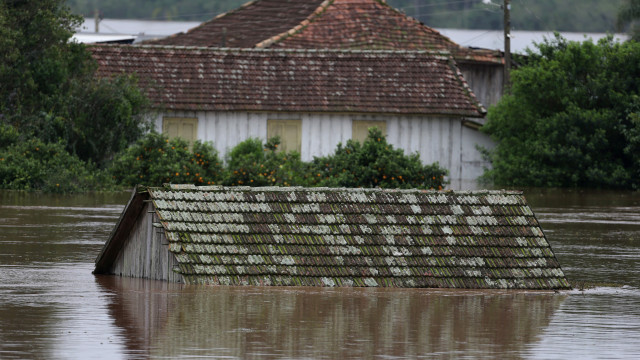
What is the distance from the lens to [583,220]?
80.6 ft

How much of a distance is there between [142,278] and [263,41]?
29.4 meters

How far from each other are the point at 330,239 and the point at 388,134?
902 inches

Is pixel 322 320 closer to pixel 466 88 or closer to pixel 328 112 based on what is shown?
pixel 328 112

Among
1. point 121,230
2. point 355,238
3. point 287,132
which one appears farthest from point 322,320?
point 287,132

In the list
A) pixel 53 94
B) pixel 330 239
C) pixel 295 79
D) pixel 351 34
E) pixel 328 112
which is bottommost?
pixel 330 239

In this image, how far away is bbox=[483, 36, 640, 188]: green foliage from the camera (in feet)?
116

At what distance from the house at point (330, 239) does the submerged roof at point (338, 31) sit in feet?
91.2

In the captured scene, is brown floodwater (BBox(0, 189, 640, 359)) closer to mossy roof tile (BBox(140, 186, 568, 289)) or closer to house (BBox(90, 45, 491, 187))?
mossy roof tile (BBox(140, 186, 568, 289))

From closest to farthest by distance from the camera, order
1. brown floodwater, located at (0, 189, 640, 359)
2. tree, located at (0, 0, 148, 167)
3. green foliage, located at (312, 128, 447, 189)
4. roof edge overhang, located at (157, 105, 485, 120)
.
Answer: brown floodwater, located at (0, 189, 640, 359) → green foliage, located at (312, 128, 447, 189) → tree, located at (0, 0, 148, 167) → roof edge overhang, located at (157, 105, 485, 120)

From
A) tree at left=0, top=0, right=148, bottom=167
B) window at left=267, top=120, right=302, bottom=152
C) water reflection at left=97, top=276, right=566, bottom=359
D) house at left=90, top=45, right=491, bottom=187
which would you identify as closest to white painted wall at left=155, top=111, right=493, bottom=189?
house at left=90, top=45, right=491, bottom=187

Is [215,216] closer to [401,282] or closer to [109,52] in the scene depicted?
[401,282]

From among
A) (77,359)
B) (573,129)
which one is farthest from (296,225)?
(573,129)

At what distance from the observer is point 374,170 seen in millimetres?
28078

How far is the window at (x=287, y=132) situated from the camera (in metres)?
35.6
